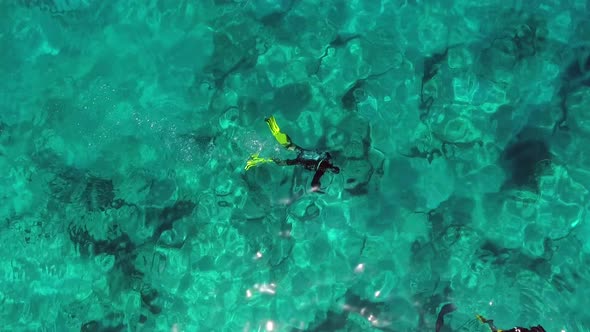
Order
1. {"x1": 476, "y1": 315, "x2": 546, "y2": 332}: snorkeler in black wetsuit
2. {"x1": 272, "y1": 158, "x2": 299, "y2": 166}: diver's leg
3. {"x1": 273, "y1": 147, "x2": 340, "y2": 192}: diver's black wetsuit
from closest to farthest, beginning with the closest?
{"x1": 476, "y1": 315, "x2": 546, "y2": 332}: snorkeler in black wetsuit < {"x1": 273, "y1": 147, "x2": 340, "y2": 192}: diver's black wetsuit < {"x1": 272, "y1": 158, "x2": 299, "y2": 166}: diver's leg

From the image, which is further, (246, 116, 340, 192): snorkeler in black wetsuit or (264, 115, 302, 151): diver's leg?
(264, 115, 302, 151): diver's leg

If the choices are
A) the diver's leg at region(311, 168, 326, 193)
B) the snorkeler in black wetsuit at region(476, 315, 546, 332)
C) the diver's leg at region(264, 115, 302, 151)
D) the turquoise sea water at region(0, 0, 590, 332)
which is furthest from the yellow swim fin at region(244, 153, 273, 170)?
the snorkeler in black wetsuit at region(476, 315, 546, 332)

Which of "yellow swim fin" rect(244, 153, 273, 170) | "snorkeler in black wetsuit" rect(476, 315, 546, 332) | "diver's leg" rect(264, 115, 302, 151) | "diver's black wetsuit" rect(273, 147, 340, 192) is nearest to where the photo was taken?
"snorkeler in black wetsuit" rect(476, 315, 546, 332)

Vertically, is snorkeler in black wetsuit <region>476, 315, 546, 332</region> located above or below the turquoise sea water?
below

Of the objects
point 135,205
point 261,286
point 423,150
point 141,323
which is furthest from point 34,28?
point 423,150

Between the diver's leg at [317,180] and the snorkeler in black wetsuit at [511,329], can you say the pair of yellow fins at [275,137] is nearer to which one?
the diver's leg at [317,180]

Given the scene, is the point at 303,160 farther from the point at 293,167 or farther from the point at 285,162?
the point at 293,167

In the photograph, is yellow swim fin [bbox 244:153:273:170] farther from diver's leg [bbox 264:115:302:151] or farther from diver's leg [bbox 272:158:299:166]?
diver's leg [bbox 264:115:302:151]
